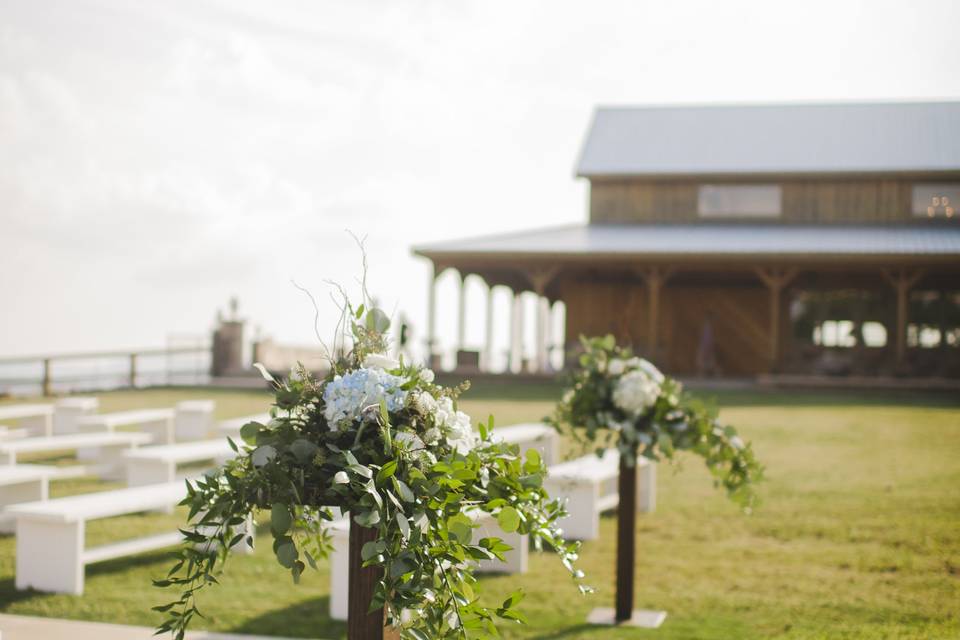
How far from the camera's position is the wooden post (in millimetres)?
3695

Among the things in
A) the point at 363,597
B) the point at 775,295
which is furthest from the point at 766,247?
the point at 363,597

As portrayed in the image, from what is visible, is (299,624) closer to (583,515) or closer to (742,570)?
(583,515)

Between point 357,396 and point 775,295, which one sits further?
point 775,295

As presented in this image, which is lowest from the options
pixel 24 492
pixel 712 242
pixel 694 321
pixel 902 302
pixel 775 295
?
pixel 24 492

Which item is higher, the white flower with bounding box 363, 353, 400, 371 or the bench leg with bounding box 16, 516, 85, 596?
the white flower with bounding box 363, 353, 400, 371

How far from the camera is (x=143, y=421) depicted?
14.8 m

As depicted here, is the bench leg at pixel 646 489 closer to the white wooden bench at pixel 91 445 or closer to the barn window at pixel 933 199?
the white wooden bench at pixel 91 445

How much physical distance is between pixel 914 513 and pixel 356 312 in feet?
27.5

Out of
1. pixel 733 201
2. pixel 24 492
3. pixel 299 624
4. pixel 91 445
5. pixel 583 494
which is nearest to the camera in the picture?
pixel 299 624

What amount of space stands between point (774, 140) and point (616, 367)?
88.9 feet

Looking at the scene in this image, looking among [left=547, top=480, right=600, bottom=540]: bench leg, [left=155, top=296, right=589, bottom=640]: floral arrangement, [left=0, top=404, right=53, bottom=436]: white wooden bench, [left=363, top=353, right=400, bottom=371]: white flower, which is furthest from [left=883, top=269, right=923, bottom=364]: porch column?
[left=363, top=353, right=400, bottom=371]: white flower

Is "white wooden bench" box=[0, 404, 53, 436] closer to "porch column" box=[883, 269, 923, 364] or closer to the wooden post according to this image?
the wooden post

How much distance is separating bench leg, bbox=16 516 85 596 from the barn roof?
19802 millimetres

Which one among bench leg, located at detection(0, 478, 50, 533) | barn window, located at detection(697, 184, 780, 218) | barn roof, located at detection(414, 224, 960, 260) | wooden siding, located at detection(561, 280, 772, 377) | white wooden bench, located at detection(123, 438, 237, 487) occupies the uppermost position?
barn window, located at detection(697, 184, 780, 218)
